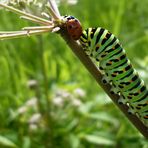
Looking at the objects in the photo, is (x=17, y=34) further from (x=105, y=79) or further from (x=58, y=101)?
(x=58, y=101)

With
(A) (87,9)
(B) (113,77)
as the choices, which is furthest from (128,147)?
(A) (87,9)

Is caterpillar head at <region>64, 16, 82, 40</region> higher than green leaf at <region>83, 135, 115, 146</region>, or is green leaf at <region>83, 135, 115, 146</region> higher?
green leaf at <region>83, 135, 115, 146</region>

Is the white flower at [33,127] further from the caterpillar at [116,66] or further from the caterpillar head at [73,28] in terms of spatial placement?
the caterpillar head at [73,28]

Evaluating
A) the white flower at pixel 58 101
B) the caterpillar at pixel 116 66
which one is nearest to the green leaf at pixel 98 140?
the white flower at pixel 58 101

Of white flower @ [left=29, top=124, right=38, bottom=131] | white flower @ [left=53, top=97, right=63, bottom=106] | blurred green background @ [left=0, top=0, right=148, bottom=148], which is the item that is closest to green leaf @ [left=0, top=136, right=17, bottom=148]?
blurred green background @ [left=0, top=0, right=148, bottom=148]

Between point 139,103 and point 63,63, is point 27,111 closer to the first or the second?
point 63,63

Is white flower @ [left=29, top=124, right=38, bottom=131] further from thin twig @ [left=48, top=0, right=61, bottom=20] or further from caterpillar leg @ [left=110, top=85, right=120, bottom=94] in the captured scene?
thin twig @ [left=48, top=0, right=61, bottom=20]
